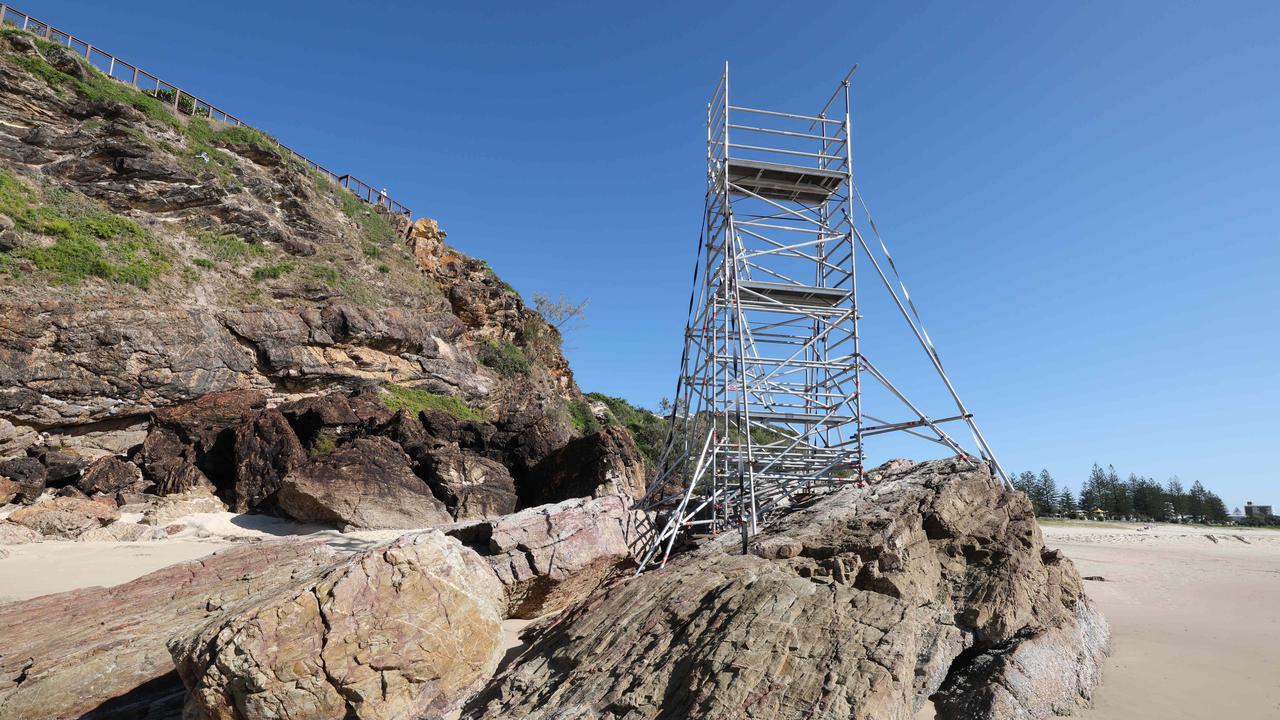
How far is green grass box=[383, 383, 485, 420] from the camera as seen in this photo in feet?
69.2

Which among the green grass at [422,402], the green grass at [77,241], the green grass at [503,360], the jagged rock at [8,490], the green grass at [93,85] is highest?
the green grass at [93,85]

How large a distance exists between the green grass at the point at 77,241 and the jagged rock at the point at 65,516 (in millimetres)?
7072

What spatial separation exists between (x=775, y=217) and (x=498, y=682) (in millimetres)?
8650

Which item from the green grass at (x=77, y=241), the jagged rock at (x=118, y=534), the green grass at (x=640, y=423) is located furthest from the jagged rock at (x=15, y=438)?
the green grass at (x=640, y=423)

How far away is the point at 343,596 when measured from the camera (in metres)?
5.06

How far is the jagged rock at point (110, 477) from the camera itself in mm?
14516

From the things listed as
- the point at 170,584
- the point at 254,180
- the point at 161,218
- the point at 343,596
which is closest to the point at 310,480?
the point at 170,584

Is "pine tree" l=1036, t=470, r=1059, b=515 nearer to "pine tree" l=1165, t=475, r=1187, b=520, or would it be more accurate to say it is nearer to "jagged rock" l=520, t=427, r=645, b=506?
"pine tree" l=1165, t=475, r=1187, b=520

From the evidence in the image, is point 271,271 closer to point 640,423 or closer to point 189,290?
point 189,290

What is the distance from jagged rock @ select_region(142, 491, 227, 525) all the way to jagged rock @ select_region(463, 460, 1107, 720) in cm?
1165

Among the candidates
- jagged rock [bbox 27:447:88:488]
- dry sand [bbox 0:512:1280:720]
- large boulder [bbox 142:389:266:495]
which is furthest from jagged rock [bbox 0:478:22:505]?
dry sand [bbox 0:512:1280:720]

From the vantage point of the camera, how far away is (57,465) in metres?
14.4

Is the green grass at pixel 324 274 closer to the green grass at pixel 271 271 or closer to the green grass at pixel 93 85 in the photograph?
the green grass at pixel 271 271

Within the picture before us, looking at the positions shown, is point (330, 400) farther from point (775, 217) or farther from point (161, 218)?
point (775, 217)
